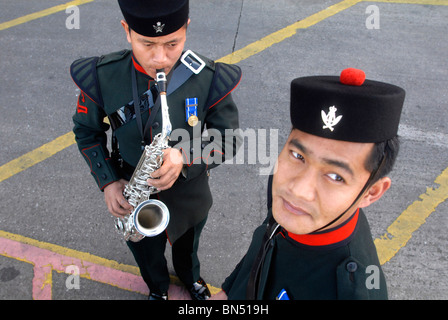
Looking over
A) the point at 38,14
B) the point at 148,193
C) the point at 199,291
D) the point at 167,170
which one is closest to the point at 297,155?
the point at 167,170

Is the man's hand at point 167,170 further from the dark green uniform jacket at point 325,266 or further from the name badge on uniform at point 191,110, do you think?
the dark green uniform jacket at point 325,266

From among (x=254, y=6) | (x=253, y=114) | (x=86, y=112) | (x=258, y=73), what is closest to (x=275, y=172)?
(x=86, y=112)

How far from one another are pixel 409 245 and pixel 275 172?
2.80 m

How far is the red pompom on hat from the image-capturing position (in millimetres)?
1515

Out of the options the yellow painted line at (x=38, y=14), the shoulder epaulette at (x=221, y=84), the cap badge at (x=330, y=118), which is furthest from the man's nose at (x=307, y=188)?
the yellow painted line at (x=38, y=14)

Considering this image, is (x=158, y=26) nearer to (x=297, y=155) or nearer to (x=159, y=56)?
(x=159, y=56)

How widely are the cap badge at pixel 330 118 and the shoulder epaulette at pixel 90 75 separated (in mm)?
1498

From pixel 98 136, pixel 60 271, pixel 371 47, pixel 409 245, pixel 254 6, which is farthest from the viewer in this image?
pixel 254 6

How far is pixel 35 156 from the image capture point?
472 cm

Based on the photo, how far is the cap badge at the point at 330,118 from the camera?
1.50m

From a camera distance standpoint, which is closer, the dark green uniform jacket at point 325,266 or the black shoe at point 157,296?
the dark green uniform jacket at point 325,266

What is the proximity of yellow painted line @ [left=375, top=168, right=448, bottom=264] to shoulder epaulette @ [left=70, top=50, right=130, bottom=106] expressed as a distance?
3009mm
